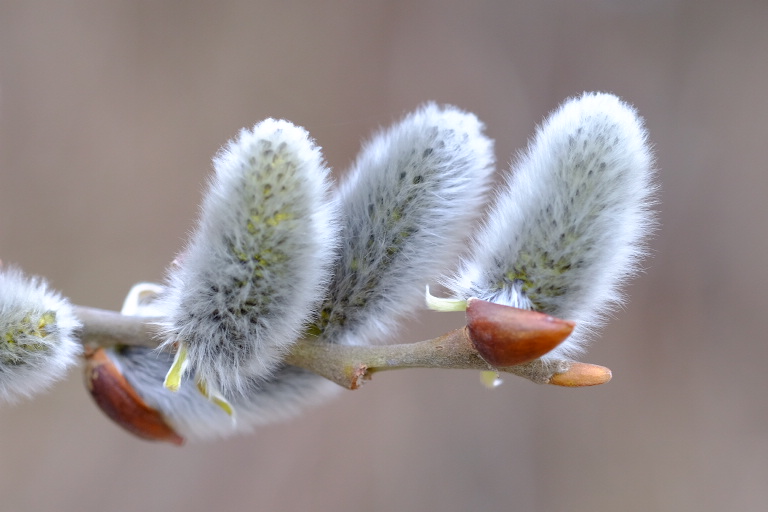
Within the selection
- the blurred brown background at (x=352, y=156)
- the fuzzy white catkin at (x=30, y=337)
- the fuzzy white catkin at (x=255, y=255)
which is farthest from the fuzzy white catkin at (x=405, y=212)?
the blurred brown background at (x=352, y=156)

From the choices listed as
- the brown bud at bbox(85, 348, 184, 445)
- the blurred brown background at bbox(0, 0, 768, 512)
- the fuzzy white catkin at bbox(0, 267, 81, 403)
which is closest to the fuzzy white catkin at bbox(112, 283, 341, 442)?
the brown bud at bbox(85, 348, 184, 445)

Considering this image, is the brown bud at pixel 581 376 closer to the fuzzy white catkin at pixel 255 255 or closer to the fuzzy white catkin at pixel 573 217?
the fuzzy white catkin at pixel 573 217

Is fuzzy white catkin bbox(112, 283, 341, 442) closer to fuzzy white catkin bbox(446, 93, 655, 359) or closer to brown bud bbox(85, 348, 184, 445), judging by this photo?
brown bud bbox(85, 348, 184, 445)

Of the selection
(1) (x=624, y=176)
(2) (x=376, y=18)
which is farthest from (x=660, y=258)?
(1) (x=624, y=176)

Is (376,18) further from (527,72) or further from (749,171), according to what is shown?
(749,171)

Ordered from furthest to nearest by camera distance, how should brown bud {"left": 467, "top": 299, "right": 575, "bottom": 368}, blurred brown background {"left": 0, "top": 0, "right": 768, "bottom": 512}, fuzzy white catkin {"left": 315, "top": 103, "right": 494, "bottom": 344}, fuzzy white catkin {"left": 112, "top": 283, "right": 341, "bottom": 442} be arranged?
blurred brown background {"left": 0, "top": 0, "right": 768, "bottom": 512} → fuzzy white catkin {"left": 112, "top": 283, "right": 341, "bottom": 442} → fuzzy white catkin {"left": 315, "top": 103, "right": 494, "bottom": 344} → brown bud {"left": 467, "top": 299, "right": 575, "bottom": 368}

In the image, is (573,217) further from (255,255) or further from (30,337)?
(30,337)
